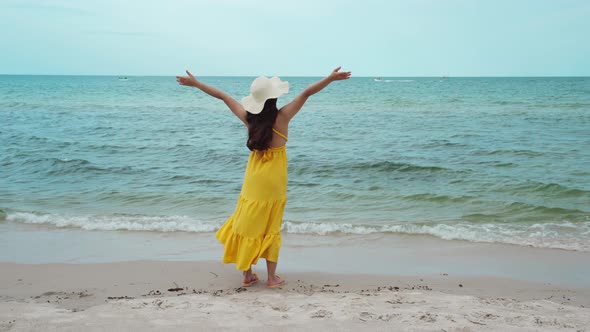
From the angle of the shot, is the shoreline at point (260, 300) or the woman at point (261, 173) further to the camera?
the woman at point (261, 173)

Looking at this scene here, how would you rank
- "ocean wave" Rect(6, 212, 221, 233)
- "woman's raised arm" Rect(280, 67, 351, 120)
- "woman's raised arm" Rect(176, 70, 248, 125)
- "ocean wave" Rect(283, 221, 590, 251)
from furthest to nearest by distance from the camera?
"ocean wave" Rect(6, 212, 221, 233) → "ocean wave" Rect(283, 221, 590, 251) → "woman's raised arm" Rect(176, 70, 248, 125) → "woman's raised arm" Rect(280, 67, 351, 120)

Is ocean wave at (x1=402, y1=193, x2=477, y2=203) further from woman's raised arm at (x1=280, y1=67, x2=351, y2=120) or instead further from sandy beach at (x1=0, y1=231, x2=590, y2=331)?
woman's raised arm at (x1=280, y1=67, x2=351, y2=120)

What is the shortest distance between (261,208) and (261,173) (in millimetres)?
306

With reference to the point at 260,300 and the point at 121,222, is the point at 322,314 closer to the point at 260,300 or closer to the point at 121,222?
the point at 260,300

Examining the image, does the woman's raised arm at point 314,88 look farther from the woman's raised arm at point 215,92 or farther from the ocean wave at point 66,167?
the ocean wave at point 66,167

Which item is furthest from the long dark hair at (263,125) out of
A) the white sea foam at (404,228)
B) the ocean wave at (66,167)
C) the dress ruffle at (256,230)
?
the ocean wave at (66,167)

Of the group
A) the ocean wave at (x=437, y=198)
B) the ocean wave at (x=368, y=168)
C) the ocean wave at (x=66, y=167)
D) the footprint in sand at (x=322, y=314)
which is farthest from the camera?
the ocean wave at (x=66, y=167)

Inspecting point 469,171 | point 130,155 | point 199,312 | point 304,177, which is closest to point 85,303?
point 199,312

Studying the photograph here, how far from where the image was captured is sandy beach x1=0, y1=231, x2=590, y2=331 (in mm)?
3566

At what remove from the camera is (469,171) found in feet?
35.8

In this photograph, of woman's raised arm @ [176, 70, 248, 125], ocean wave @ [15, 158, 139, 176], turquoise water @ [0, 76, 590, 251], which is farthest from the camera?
ocean wave @ [15, 158, 139, 176]

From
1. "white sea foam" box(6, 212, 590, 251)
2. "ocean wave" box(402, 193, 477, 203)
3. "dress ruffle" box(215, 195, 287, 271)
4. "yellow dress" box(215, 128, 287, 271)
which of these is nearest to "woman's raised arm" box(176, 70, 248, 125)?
"yellow dress" box(215, 128, 287, 271)

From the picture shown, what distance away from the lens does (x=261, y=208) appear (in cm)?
453

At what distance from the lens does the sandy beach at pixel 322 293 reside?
3.57m
